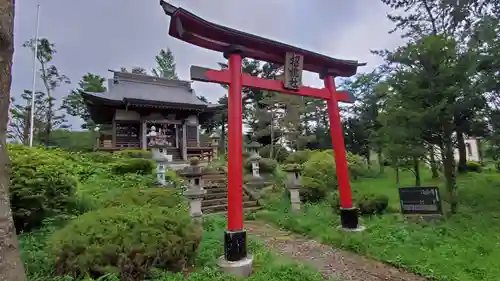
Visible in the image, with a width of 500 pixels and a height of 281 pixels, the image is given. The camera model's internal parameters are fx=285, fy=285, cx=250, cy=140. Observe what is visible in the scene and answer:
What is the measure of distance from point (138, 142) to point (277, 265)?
15.1 meters

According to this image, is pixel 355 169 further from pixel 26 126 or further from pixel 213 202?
pixel 26 126

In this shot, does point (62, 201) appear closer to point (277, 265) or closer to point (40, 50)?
point (277, 265)

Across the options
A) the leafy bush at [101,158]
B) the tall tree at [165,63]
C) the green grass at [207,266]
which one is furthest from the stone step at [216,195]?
the tall tree at [165,63]

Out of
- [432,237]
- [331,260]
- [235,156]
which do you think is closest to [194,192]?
[235,156]

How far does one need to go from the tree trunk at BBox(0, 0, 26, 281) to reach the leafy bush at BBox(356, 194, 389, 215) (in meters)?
6.80

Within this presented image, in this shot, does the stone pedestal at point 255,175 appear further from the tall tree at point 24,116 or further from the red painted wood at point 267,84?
the tall tree at point 24,116

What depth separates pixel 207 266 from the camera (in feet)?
12.3

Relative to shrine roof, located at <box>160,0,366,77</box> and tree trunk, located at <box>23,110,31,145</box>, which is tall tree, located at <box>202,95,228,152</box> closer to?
tree trunk, located at <box>23,110,31,145</box>

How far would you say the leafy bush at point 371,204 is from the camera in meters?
7.12

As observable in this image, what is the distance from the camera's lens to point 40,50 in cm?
2128

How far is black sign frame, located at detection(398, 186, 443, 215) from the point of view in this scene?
6066 millimetres

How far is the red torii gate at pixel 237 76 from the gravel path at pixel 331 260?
1.10m

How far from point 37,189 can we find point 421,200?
289 inches

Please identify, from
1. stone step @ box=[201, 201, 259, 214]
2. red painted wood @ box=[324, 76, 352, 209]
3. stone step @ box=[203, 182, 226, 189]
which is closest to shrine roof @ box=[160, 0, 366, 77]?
red painted wood @ box=[324, 76, 352, 209]
